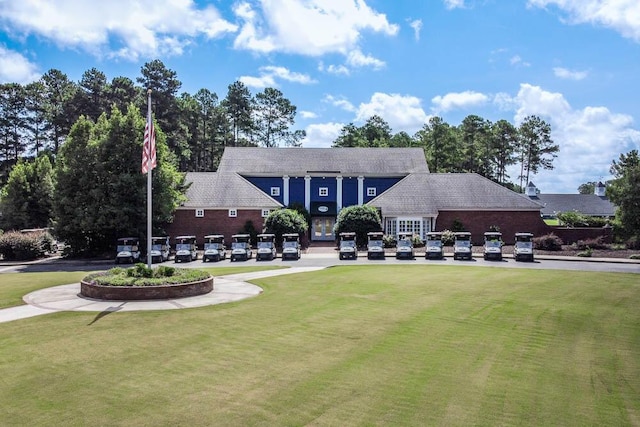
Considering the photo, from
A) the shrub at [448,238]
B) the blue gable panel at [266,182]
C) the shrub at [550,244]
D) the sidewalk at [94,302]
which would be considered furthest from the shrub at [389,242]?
the sidewalk at [94,302]

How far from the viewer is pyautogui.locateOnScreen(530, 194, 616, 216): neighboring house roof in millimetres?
77825

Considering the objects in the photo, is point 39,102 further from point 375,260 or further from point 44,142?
point 375,260

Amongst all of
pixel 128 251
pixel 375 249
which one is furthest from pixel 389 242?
pixel 128 251

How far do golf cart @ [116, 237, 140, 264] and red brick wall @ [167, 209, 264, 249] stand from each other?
10.3 meters

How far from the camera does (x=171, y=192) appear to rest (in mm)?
36125

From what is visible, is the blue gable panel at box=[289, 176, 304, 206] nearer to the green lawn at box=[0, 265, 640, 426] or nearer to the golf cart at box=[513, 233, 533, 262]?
the golf cart at box=[513, 233, 533, 262]

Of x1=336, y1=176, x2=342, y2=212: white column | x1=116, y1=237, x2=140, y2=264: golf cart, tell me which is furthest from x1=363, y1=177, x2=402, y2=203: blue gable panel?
x1=116, y1=237, x2=140, y2=264: golf cart

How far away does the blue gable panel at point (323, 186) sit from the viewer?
49031mm

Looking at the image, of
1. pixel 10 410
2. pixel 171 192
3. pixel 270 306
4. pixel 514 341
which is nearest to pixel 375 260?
pixel 171 192

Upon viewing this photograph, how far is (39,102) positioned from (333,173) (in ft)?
157

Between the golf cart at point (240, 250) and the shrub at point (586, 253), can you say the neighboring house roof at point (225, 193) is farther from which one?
the shrub at point (586, 253)

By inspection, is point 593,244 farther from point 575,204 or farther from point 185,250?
point 575,204

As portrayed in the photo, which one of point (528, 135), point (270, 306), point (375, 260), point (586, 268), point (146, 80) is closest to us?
point (270, 306)

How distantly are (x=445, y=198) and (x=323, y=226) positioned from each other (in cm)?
1187
